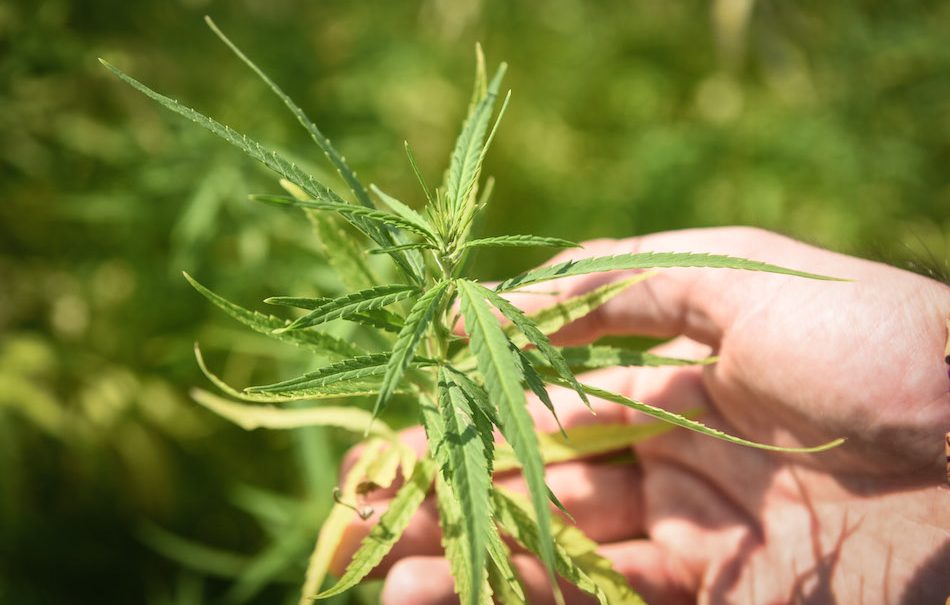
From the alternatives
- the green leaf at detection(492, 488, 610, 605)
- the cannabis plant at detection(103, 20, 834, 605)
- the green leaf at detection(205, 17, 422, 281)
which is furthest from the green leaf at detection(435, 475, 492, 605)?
the green leaf at detection(205, 17, 422, 281)

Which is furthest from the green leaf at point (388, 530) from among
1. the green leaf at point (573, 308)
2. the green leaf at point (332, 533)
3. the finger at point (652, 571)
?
the finger at point (652, 571)

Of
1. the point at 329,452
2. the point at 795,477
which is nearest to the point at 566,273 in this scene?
the point at 795,477

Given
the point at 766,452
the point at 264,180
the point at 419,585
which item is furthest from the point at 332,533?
the point at 264,180

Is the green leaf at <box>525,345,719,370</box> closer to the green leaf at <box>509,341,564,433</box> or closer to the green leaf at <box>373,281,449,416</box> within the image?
the green leaf at <box>509,341,564,433</box>

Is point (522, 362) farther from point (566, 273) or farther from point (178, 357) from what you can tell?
point (178, 357)

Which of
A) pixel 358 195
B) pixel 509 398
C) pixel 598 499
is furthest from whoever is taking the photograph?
pixel 598 499

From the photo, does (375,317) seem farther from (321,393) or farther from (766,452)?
(766,452)

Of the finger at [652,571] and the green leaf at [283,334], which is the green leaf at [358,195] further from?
the finger at [652,571]
